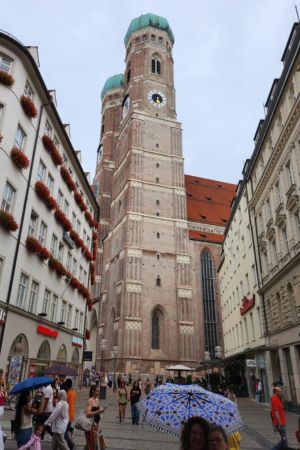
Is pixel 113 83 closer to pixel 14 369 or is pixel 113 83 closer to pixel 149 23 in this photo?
pixel 149 23

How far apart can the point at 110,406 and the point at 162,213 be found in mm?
31943

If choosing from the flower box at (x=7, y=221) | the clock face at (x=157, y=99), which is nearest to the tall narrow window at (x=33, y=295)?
the flower box at (x=7, y=221)

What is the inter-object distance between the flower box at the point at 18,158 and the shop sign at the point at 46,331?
8.49 m

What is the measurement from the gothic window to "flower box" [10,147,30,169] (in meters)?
38.5

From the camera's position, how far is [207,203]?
63.9m

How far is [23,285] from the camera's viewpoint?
18000 millimetres

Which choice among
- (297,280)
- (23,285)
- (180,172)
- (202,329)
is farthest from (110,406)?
(180,172)

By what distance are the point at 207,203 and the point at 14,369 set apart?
51284 mm

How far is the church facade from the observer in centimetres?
4375

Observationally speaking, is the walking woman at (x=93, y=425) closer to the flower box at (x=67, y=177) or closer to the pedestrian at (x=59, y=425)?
the pedestrian at (x=59, y=425)

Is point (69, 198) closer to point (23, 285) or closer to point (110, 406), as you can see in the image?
point (23, 285)

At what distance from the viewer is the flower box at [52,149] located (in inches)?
818

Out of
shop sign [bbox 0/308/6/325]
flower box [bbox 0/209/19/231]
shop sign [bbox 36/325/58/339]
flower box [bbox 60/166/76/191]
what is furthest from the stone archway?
flower box [bbox 60/166/76/191]

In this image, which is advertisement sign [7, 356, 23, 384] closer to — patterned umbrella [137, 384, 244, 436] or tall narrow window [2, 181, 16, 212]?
tall narrow window [2, 181, 16, 212]
